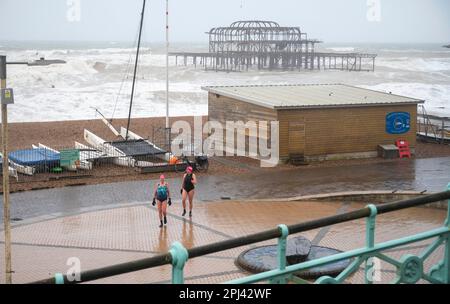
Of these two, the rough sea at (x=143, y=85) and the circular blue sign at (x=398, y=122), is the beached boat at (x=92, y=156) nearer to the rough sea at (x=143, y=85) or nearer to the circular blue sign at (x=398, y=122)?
the rough sea at (x=143, y=85)

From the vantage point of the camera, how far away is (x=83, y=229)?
16688 millimetres

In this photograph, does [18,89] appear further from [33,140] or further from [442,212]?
[442,212]

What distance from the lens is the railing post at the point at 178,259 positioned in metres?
3.78

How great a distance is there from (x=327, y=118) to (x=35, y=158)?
1171 cm

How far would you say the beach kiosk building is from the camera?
26344 mm

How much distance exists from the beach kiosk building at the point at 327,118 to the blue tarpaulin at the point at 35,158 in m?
8.24

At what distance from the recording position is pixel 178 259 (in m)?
3.79

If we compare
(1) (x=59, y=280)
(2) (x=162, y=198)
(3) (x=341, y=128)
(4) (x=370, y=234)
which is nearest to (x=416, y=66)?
(3) (x=341, y=128)

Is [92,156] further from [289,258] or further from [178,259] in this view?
[178,259]

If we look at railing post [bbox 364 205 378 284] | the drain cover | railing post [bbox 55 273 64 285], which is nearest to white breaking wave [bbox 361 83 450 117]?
the drain cover

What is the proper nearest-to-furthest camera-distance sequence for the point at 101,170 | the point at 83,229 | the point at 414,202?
the point at 414,202 < the point at 83,229 < the point at 101,170
